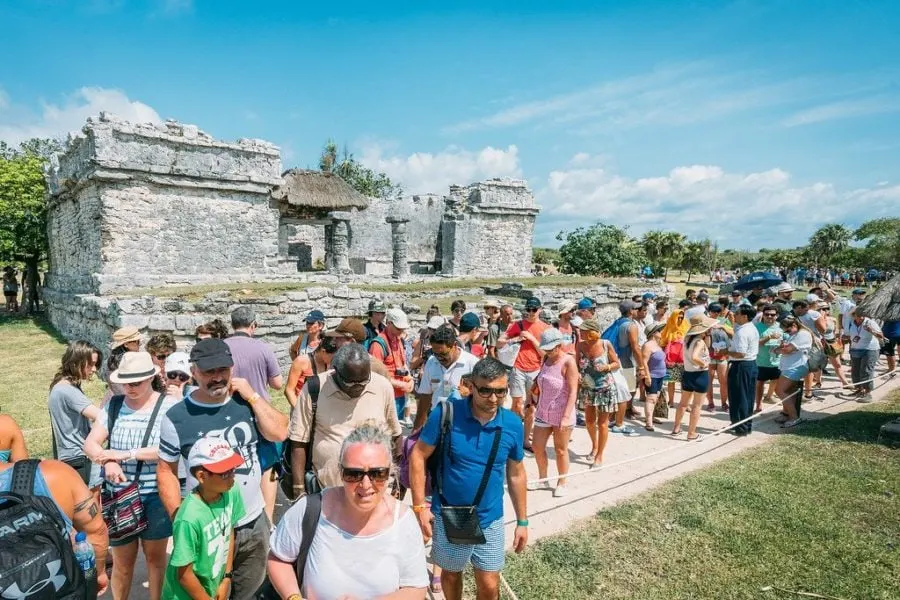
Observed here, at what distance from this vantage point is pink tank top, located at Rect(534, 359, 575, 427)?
5.04 metres

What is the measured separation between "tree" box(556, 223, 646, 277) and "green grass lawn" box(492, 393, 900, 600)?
75.8ft

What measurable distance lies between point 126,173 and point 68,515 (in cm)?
1238

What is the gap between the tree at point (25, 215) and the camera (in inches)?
664

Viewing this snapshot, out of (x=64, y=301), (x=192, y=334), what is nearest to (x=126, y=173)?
(x=64, y=301)

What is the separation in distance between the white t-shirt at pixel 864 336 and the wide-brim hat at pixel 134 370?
Answer: 10508mm

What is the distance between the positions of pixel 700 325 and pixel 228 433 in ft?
20.6

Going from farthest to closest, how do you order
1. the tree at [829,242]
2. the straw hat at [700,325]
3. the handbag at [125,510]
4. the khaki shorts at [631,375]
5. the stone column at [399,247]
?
the tree at [829,242], the stone column at [399,247], the khaki shorts at [631,375], the straw hat at [700,325], the handbag at [125,510]

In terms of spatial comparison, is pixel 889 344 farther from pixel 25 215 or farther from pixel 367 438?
pixel 25 215

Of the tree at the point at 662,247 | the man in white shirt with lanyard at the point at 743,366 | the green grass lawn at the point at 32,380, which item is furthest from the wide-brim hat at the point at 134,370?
the tree at the point at 662,247

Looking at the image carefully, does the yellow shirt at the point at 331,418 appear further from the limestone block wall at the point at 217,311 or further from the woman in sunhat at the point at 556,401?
the limestone block wall at the point at 217,311

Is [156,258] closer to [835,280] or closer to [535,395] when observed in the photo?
[535,395]

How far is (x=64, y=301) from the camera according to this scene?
13.9 meters

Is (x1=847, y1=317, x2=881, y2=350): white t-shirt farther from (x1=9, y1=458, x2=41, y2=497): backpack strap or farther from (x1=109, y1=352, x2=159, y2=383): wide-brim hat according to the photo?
(x1=9, y1=458, x2=41, y2=497): backpack strap

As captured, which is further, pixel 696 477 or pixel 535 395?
pixel 535 395
